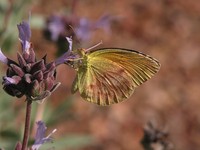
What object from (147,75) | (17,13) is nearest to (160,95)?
(17,13)

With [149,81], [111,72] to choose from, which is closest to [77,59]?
[111,72]

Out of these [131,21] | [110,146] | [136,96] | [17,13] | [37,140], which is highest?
[131,21]

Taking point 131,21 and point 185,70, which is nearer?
point 185,70

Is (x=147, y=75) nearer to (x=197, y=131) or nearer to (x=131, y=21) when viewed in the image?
(x=197, y=131)

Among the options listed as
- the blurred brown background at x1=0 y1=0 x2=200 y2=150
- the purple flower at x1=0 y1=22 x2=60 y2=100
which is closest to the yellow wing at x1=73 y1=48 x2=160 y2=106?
the purple flower at x1=0 y1=22 x2=60 y2=100

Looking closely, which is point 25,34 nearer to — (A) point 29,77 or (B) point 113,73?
(A) point 29,77

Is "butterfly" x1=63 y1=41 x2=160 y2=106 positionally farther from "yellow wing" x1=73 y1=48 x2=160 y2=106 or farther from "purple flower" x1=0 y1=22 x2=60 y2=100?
"purple flower" x1=0 y1=22 x2=60 y2=100

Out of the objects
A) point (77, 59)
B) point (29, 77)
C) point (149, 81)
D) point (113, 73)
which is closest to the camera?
point (29, 77)
